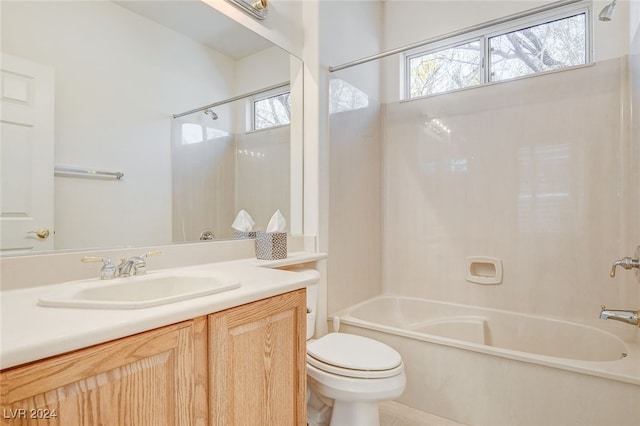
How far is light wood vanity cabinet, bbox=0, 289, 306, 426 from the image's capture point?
22.6 inches

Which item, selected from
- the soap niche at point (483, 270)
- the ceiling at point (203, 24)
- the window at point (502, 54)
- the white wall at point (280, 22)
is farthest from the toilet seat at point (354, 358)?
the window at point (502, 54)

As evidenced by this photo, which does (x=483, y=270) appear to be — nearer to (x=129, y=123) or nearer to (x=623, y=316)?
(x=623, y=316)

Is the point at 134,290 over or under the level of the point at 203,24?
under

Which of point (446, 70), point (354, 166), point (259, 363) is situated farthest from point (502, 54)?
point (259, 363)

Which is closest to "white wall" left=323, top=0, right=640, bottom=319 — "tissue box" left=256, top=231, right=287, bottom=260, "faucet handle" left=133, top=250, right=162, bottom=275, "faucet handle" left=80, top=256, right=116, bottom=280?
"tissue box" left=256, top=231, right=287, bottom=260

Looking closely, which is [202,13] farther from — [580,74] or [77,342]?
[580,74]

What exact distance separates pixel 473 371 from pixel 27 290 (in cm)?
189

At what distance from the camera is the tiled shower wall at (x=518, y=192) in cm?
197

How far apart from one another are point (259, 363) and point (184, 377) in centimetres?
25

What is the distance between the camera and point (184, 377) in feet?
2.52

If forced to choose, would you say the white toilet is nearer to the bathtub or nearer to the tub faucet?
the bathtub

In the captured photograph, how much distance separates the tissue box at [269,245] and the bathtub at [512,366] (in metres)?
0.72

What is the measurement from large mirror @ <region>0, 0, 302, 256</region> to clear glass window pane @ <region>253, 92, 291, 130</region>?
17 millimetres

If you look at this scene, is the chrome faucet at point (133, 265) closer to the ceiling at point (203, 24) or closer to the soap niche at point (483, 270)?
the ceiling at point (203, 24)
